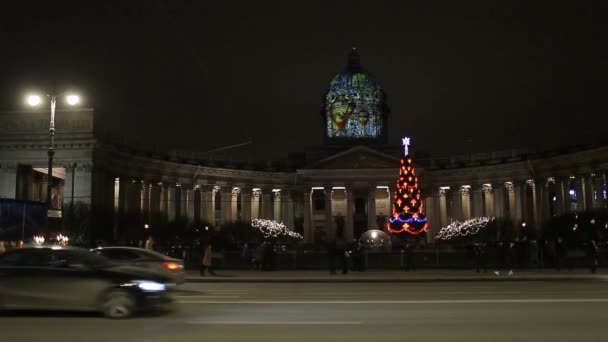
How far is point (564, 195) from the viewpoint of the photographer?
86.4 meters

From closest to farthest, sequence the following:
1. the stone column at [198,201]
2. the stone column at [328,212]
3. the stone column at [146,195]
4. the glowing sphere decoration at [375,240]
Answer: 1. the glowing sphere decoration at [375,240]
2. the stone column at [146,195]
3. the stone column at [198,201]
4. the stone column at [328,212]

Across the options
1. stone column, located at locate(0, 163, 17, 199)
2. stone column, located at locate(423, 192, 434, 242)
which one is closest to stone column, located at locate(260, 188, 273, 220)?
stone column, located at locate(423, 192, 434, 242)

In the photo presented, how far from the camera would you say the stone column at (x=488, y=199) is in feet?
322

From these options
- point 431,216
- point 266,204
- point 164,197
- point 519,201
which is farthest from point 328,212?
point 519,201

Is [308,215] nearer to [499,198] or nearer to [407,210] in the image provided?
[499,198]

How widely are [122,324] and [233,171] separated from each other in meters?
84.1

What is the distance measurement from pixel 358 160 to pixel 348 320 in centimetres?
8562

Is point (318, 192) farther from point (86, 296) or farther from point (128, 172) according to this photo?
point (86, 296)

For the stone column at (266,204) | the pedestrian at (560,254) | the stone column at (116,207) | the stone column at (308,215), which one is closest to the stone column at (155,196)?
the stone column at (116,207)

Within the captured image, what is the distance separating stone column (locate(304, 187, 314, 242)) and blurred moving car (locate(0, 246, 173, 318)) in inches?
3332

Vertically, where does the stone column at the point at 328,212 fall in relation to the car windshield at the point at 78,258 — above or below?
above

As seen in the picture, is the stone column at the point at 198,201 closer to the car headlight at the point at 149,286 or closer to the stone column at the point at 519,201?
the stone column at the point at 519,201

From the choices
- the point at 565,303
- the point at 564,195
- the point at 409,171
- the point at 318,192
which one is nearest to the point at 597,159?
the point at 564,195

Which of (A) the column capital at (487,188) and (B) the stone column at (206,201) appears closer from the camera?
(B) the stone column at (206,201)
